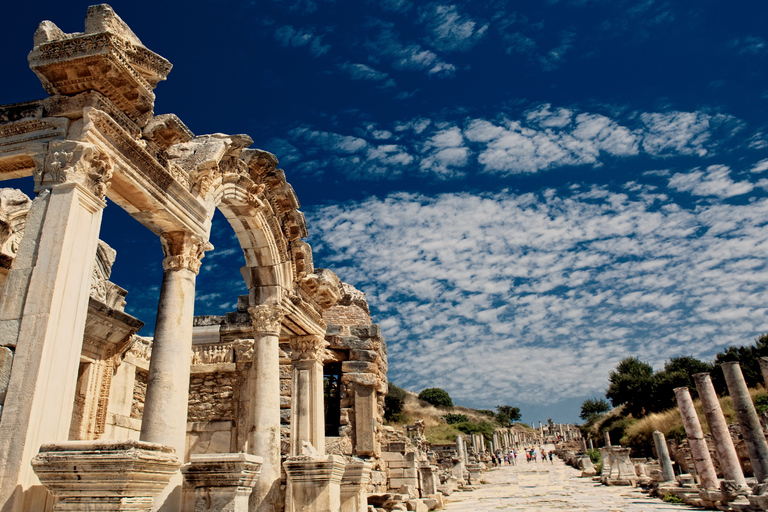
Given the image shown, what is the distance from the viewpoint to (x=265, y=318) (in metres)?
9.19

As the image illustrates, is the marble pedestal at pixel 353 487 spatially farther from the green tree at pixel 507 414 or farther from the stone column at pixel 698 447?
the green tree at pixel 507 414

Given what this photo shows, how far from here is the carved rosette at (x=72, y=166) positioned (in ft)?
17.0

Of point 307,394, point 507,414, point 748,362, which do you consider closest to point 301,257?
point 307,394

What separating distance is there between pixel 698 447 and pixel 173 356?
19.9m

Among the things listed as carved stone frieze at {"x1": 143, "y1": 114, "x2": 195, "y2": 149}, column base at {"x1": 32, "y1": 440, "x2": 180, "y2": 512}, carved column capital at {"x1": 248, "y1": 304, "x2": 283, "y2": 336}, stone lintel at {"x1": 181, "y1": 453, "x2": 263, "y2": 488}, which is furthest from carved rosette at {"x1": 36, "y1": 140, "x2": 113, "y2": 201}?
carved column capital at {"x1": 248, "y1": 304, "x2": 283, "y2": 336}

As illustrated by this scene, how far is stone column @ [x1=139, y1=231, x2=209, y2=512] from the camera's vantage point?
6094 mm

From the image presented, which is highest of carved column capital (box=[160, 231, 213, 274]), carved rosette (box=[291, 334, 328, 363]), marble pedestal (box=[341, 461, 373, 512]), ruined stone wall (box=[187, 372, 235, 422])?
carved column capital (box=[160, 231, 213, 274])

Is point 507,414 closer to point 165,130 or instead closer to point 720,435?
point 720,435

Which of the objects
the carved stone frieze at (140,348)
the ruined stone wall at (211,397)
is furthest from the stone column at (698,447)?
the carved stone frieze at (140,348)

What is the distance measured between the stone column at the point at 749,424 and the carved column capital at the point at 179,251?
16.7m

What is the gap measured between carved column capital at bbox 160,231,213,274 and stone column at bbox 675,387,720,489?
18254 mm

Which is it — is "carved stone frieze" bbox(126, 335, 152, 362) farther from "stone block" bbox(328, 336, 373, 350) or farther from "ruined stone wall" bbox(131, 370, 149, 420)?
"stone block" bbox(328, 336, 373, 350)

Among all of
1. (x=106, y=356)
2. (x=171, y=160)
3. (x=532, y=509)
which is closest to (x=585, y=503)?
(x=532, y=509)

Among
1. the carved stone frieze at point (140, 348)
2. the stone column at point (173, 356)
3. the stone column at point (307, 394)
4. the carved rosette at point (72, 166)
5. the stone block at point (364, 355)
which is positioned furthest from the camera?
the stone block at point (364, 355)
